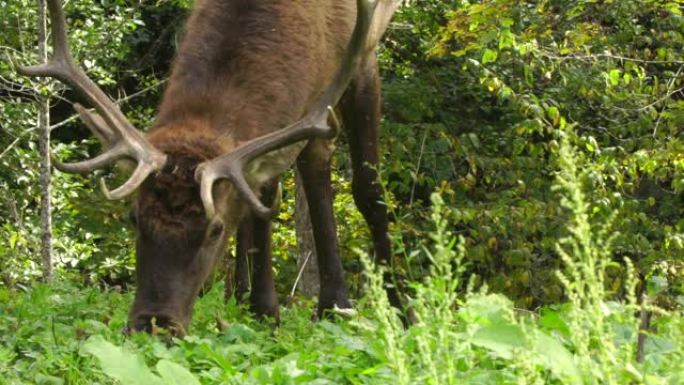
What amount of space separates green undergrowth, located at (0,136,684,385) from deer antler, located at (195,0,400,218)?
60 centimetres

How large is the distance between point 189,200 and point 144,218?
0.69 ft

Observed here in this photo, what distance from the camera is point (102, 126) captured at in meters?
6.84

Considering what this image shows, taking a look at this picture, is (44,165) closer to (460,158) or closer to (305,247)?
(305,247)

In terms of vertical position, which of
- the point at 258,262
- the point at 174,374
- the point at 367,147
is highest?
the point at 367,147

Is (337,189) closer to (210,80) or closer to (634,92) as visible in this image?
(634,92)

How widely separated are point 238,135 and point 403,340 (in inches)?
134

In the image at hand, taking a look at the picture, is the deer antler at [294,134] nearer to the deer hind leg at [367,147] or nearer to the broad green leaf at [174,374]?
the deer hind leg at [367,147]

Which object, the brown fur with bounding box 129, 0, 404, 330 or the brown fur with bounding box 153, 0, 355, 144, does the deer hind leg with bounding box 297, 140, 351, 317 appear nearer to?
the brown fur with bounding box 129, 0, 404, 330

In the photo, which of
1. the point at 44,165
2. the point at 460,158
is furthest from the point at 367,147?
the point at 460,158

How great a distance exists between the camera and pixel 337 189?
13742 millimetres

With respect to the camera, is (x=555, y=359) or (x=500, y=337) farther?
(x=500, y=337)

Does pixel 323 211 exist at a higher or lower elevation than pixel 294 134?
lower

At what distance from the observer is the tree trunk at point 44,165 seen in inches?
416

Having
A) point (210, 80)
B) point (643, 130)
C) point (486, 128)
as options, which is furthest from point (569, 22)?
point (210, 80)
